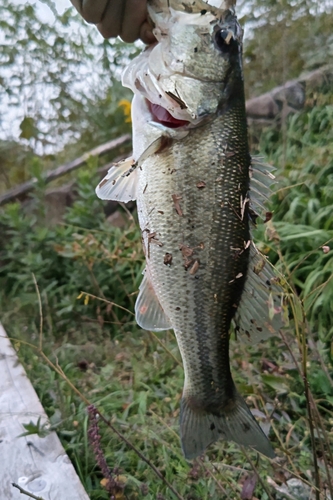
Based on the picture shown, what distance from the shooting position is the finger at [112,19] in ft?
3.46

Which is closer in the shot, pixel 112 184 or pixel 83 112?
pixel 112 184

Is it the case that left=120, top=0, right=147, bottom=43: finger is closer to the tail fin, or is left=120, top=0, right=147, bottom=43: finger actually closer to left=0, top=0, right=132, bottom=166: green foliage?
the tail fin

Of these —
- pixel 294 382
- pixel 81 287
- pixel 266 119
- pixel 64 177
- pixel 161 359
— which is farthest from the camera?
pixel 64 177

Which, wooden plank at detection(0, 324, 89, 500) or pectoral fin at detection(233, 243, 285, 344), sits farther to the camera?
wooden plank at detection(0, 324, 89, 500)

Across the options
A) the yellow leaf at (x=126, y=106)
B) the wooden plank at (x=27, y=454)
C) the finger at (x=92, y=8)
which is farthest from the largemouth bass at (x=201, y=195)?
the yellow leaf at (x=126, y=106)

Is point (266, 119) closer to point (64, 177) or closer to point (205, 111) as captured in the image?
point (64, 177)

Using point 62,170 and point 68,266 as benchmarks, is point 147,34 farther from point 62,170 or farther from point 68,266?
point 62,170

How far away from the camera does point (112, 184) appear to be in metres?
1.21

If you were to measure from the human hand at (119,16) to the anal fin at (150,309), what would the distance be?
2.01ft

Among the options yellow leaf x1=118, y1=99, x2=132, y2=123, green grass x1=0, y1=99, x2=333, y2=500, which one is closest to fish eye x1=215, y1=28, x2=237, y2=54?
green grass x1=0, y1=99, x2=333, y2=500

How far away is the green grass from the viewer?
158cm

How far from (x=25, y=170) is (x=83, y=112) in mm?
785

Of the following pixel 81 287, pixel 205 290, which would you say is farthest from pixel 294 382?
pixel 81 287

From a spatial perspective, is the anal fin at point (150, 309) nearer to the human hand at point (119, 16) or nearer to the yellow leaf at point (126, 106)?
the human hand at point (119, 16)
